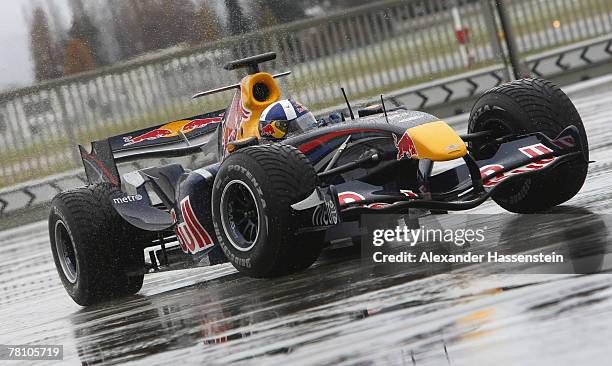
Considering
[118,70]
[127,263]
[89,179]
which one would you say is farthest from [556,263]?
[118,70]

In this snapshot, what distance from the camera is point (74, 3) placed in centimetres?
2469

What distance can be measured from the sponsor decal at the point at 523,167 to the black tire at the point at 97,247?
307 centimetres

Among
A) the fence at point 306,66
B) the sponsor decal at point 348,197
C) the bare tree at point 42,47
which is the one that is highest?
the bare tree at point 42,47

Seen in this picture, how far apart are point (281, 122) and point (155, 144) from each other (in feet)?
5.37

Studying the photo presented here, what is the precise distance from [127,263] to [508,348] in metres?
5.80

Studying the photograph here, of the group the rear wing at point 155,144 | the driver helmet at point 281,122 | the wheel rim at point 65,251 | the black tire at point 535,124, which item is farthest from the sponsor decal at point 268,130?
the wheel rim at point 65,251

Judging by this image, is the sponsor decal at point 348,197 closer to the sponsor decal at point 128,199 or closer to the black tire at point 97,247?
the sponsor decal at point 128,199

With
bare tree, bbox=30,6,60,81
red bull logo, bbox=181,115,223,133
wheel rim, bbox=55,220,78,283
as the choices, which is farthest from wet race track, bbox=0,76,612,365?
bare tree, bbox=30,6,60,81

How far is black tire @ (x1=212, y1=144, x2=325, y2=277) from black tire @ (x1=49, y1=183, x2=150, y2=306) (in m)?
1.66

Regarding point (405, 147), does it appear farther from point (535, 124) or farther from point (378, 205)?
point (535, 124)

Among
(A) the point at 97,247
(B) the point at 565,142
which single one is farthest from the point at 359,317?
(A) the point at 97,247

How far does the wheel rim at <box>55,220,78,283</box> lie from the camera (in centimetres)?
1118

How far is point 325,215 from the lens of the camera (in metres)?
8.68

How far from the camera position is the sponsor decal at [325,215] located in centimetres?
860
